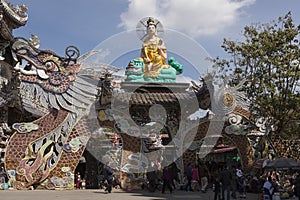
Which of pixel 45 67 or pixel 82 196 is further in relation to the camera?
pixel 45 67

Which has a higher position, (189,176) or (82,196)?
(189,176)

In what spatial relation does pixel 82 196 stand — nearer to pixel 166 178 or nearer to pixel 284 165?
pixel 166 178

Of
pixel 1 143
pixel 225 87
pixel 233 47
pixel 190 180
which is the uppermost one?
pixel 233 47

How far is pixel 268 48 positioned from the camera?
21.3m

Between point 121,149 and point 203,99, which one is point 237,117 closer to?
point 203,99

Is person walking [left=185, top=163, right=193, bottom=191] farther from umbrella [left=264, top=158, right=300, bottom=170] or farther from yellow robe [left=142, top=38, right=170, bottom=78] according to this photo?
yellow robe [left=142, top=38, right=170, bottom=78]

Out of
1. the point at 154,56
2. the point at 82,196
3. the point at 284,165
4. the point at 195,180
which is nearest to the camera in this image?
the point at 82,196

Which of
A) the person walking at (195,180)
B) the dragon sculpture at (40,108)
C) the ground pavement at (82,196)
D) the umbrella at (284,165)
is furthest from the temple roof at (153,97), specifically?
the umbrella at (284,165)

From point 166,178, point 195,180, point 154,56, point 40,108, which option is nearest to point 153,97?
point 154,56

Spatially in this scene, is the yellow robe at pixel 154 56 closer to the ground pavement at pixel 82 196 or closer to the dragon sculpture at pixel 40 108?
the dragon sculpture at pixel 40 108

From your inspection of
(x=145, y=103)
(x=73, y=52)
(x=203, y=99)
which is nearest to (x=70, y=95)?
(x=73, y=52)

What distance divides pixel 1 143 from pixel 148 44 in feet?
30.0

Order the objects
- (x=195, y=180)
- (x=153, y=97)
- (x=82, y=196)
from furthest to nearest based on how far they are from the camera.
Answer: (x=153, y=97) → (x=195, y=180) → (x=82, y=196)

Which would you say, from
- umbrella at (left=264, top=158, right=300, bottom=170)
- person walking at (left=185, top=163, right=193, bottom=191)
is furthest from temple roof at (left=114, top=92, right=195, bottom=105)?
umbrella at (left=264, top=158, right=300, bottom=170)
